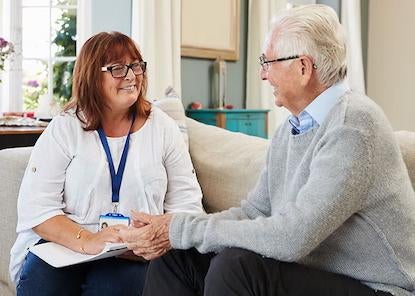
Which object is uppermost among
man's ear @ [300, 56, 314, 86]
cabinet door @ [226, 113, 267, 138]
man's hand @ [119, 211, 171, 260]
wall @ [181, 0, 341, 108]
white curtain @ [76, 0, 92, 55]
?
white curtain @ [76, 0, 92, 55]

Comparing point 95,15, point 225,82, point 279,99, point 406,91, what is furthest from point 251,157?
point 406,91

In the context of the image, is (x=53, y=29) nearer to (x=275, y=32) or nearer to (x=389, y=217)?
(x=275, y=32)

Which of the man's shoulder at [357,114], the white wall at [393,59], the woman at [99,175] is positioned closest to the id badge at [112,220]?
the woman at [99,175]

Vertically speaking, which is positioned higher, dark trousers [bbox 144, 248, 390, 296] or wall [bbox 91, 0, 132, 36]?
wall [bbox 91, 0, 132, 36]

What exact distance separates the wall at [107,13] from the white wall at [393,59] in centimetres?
305

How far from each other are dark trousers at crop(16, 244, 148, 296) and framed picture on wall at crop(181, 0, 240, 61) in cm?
279

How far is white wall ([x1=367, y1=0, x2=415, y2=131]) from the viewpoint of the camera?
6.08 meters

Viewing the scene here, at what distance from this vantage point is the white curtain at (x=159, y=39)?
13.4 ft

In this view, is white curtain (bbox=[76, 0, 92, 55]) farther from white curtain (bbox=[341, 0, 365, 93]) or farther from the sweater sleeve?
the sweater sleeve

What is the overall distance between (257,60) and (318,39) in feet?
12.0

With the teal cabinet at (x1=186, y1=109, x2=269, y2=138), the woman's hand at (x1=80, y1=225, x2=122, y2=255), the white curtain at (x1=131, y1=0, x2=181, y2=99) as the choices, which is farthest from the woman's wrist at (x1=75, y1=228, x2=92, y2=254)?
the teal cabinet at (x1=186, y1=109, x2=269, y2=138)

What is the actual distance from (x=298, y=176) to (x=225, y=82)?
3536mm

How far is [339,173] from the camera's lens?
1408 mm

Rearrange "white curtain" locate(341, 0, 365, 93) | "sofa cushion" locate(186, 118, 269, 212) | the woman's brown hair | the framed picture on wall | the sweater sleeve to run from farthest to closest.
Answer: "white curtain" locate(341, 0, 365, 93) < the framed picture on wall < "sofa cushion" locate(186, 118, 269, 212) < the woman's brown hair < the sweater sleeve
